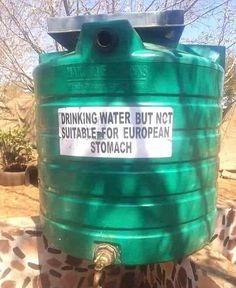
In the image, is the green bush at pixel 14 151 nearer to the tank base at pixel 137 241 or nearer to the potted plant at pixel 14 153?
the potted plant at pixel 14 153

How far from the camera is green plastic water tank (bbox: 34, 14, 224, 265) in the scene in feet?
4.40

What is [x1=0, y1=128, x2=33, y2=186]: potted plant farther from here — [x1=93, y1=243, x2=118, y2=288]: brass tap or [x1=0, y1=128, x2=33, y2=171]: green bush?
[x1=93, y1=243, x2=118, y2=288]: brass tap

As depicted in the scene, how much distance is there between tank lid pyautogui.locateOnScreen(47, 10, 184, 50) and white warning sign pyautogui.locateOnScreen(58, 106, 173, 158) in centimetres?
33

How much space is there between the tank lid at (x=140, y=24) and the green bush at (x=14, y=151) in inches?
191

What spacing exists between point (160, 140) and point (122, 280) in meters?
1.32

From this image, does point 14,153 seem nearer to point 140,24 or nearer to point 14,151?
point 14,151

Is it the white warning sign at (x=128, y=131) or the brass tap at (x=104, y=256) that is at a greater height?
the white warning sign at (x=128, y=131)

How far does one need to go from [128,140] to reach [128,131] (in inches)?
1.3

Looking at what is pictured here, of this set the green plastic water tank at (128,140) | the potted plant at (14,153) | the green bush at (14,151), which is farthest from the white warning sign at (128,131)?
the green bush at (14,151)

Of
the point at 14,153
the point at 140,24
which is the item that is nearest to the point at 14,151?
the point at 14,153

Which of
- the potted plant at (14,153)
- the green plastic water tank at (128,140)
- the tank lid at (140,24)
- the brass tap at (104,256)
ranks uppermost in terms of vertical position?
the tank lid at (140,24)

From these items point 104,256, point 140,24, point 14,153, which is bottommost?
point 14,153

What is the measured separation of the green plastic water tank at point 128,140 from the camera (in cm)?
134

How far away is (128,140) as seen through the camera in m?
1.37
